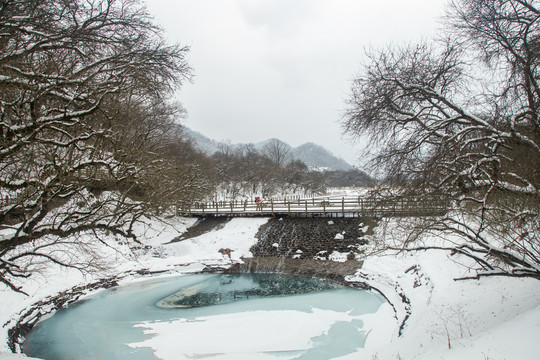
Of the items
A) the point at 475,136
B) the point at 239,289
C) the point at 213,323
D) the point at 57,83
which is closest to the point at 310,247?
the point at 239,289

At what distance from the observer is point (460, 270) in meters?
11.4

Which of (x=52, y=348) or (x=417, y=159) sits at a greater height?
(x=417, y=159)

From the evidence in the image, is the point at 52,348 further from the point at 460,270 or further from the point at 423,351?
the point at 460,270

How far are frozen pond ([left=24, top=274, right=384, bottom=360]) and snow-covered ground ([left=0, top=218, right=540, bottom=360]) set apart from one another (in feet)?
2.53

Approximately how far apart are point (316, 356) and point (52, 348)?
8111 mm

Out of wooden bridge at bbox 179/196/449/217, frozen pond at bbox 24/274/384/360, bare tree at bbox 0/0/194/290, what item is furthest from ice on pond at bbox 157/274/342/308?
bare tree at bbox 0/0/194/290

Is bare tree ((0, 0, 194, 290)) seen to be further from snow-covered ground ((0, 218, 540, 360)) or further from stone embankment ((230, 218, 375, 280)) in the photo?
stone embankment ((230, 218, 375, 280))

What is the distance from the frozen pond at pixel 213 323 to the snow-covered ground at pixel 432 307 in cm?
77

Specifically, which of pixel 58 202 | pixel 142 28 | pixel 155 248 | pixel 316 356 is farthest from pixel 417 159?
pixel 155 248

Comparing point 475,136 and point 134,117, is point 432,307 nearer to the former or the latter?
point 475,136

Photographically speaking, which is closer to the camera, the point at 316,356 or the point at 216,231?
the point at 316,356

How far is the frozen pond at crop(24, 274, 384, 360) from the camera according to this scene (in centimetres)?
909

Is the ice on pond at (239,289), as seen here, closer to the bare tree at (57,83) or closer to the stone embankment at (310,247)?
the stone embankment at (310,247)

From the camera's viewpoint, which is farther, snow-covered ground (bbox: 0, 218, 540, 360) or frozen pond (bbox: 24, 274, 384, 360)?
frozen pond (bbox: 24, 274, 384, 360)
